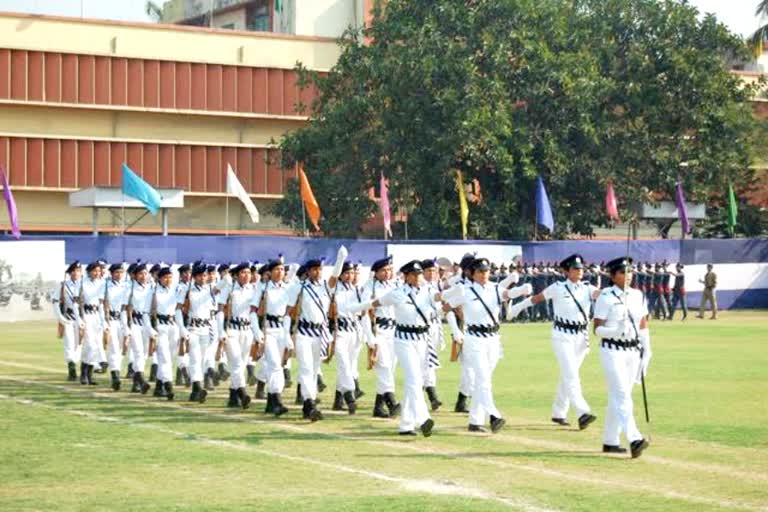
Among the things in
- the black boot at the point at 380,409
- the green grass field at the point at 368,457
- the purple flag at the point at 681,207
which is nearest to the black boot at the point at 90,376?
the green grass field at the point at 368,457

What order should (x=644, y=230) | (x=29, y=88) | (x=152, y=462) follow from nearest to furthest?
(x=152, y=462) < (x=29, y=88) < (x=644, y=230)

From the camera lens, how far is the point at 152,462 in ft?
56.5

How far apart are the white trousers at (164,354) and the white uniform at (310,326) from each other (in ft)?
13.9

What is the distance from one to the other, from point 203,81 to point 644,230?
24.1 metres

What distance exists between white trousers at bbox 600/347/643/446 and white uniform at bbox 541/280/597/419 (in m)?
2.83

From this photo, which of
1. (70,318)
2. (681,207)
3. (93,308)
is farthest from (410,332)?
(681,207)

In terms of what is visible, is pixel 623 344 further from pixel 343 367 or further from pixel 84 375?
pixel 84 375

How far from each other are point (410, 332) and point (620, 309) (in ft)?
10.9

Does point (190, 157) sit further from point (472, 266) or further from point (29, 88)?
point (472, 266)

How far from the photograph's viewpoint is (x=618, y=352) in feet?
58.6

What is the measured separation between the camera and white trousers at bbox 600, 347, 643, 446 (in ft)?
57.2

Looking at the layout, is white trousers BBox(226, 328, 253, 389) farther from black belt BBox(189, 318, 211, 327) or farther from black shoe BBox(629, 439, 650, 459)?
black shoe BBox(629, 439, 650, 459)

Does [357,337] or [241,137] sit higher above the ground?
[241,137]

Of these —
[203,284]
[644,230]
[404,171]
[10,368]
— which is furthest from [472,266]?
[644,230]
